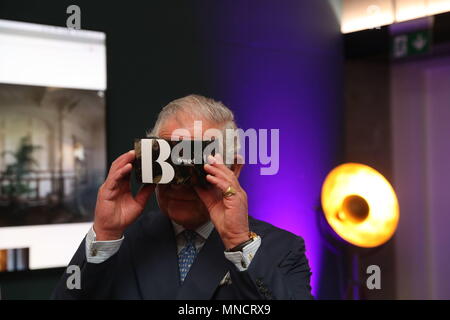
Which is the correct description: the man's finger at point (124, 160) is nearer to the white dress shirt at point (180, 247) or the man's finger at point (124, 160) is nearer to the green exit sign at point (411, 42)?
the white dress shirt at point (180, 247)

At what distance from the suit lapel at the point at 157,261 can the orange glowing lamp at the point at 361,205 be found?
0.85 meters

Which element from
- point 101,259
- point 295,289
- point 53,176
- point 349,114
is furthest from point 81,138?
point 349,114

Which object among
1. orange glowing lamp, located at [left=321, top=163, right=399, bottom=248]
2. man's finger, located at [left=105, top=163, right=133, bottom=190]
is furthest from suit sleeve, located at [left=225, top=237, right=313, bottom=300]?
orange glowing lamp, located at [left=321, top=163, right=399, bottom=248]

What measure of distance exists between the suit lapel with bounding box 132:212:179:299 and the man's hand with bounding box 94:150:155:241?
0.12 metres

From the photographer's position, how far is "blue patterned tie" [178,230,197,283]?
1.19 m

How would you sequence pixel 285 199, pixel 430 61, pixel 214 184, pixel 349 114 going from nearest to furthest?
pixel 214 184
pixel 285 199
pixel 349 114
pixel 430 61

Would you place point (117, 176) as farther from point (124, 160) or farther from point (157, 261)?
point (157, 261)

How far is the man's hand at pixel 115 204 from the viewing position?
3.51 ft

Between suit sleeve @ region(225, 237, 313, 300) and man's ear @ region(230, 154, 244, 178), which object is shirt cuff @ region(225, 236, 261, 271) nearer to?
suit sleeve @ region(225, 237, 313, 300)

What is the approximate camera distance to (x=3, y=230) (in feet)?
4.96

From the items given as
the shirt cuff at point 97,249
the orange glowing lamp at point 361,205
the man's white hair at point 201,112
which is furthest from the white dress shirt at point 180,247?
the orange glowing lamp at point 361,205

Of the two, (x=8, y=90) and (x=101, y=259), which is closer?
(x=101, y=259)

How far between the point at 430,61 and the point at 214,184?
206 centimetres
